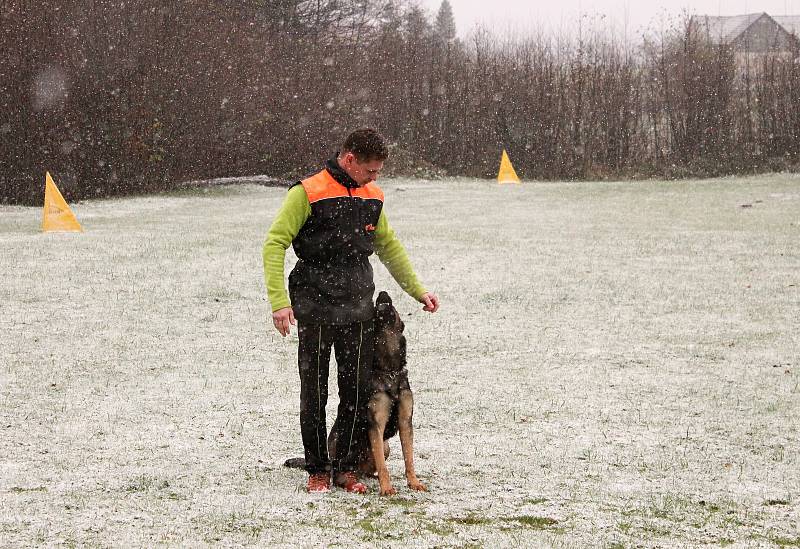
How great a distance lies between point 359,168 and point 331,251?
389 mm

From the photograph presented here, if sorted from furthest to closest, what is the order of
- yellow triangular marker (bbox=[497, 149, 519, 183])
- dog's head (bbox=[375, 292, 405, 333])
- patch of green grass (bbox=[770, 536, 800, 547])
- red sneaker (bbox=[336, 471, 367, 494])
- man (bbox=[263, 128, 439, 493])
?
yellow triangular marker (bbox=[497, 149, 519, 183]), red sneaker (bbox=[336, 471, 367, 494]), dog's head (bbox=[375, 292, 405, 333]), man (bbox=[263, 128, 439, 493]), patch of green grass (bbox=[770, 536, 800, 547])

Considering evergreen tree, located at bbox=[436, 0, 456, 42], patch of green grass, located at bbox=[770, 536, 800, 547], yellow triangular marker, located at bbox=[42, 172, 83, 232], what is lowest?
patch of green grass, located at bbox=[770, 536, 800, 547]

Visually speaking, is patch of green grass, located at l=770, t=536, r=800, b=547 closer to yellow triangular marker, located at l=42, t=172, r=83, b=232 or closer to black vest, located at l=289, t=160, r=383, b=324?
black vest, located at l=289, t=160, r=383, b=324

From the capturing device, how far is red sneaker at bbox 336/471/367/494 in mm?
4664

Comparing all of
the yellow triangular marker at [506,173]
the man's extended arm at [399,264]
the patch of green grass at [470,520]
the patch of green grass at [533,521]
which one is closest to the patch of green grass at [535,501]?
the patch of green grass at [533,521]

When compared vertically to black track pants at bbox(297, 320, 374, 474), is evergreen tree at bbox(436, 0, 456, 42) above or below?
above

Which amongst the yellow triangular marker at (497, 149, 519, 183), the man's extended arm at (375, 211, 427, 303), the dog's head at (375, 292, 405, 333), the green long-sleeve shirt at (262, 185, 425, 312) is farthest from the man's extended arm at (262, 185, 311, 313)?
the yellow triangular marker at (497, 149, 519, 183)

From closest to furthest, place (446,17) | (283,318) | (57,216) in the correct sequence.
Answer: (283,318)
(57,216)
(446,17)

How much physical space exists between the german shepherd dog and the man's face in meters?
0.52

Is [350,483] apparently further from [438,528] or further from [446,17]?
[446,17]

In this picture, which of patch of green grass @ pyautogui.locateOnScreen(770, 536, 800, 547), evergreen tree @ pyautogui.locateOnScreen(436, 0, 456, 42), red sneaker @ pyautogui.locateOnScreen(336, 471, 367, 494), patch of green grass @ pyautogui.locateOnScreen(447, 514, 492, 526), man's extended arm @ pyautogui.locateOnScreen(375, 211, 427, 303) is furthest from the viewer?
evergreen tree @ pyautogui.locateOnScreen(436, 0, 456, 42)

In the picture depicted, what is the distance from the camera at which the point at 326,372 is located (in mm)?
4621

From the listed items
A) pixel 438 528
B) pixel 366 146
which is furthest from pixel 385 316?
pixel 438 528

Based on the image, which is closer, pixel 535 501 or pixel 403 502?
pixel 403 502
